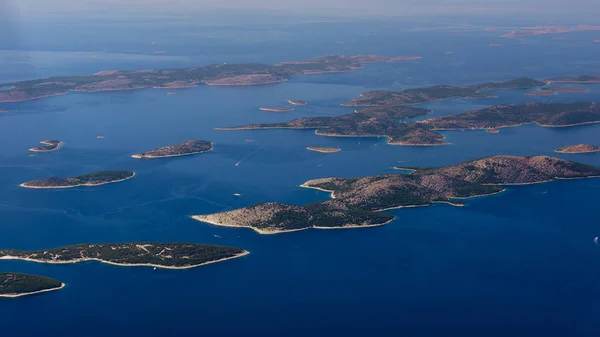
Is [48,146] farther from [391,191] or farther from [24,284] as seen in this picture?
[391,191]

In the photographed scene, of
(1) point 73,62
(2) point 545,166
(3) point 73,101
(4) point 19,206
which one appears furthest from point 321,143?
(1) point 73,62

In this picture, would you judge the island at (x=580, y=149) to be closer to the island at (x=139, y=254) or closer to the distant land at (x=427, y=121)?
the distant land at (x=427, y=121)

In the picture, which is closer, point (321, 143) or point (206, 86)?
point (321, 143)

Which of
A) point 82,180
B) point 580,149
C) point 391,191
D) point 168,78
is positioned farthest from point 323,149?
point 168,78

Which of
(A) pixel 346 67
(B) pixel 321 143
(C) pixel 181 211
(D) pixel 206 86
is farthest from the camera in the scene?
(A) pixel 346 67

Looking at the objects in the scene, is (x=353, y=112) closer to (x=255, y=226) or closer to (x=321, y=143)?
(x=321, y=143)
